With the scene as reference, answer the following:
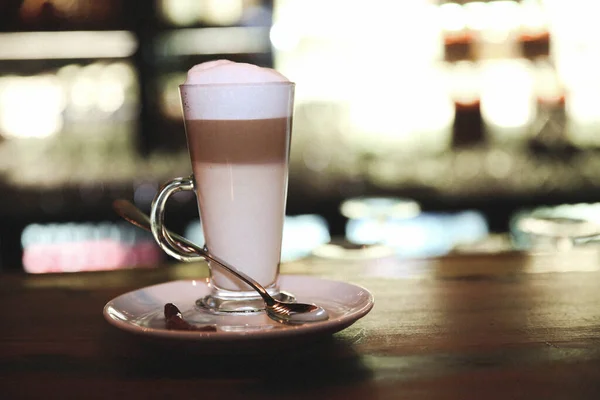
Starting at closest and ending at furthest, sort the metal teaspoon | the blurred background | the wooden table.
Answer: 1. the wooden table
2. the metal teaspoon
3. the blurred background

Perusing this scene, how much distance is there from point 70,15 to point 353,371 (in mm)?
3021

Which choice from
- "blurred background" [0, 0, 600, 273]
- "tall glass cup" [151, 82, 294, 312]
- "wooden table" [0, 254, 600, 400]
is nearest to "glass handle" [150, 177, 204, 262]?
"tall glass cup" [151, 82, 294, 312]

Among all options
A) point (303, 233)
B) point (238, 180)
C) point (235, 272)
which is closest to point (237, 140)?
point (238, 180)

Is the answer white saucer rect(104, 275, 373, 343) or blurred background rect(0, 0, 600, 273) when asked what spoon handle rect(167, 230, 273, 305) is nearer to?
white saucer rect(104, 275, 373, 343)

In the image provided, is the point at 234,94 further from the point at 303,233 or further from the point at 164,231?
the point at 303,233

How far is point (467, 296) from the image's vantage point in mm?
950

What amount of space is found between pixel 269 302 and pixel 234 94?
231mm

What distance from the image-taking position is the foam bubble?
811 mm

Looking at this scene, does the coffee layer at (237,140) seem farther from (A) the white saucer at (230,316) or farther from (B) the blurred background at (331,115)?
(B) the blurred background at (331,115)

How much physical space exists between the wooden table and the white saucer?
0.08 feet

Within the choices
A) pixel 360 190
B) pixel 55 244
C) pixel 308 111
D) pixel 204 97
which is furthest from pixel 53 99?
pixel 204 97

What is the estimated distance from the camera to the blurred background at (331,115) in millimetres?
3221

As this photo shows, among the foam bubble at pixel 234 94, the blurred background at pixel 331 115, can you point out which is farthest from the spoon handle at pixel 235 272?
the blurred background at pixel 331 115

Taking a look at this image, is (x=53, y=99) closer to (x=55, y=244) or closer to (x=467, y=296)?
(x=55, y=244)
